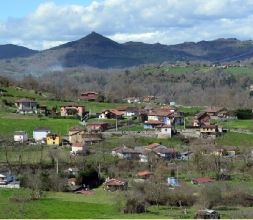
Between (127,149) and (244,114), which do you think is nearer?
(127,149)

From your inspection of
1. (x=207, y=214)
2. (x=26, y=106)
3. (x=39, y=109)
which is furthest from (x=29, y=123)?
(x=207, y=214)

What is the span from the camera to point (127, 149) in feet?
145

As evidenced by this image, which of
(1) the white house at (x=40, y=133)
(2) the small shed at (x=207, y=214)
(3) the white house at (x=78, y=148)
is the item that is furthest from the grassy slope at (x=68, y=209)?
(1) the white house at (x=40, y=133)

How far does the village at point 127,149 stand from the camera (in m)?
36.0

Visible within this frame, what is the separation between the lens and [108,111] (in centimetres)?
6038

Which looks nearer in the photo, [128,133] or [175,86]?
[128,133]

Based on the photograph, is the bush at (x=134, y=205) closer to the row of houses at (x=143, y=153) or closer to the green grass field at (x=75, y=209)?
the green grass field at (x=75, y=209)

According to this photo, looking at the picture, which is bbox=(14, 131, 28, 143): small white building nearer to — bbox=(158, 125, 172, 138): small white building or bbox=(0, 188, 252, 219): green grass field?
bbox=(158, 125, 172, 138): small white building

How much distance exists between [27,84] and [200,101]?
26.6 metres

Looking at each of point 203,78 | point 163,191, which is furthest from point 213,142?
point 203,78

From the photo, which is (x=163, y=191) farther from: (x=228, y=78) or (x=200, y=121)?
(x=228, y=78)

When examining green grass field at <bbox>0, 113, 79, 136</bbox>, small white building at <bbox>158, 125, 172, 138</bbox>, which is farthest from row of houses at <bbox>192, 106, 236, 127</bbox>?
green grass field at <bbox>0, 113, 79, 136</bbox>

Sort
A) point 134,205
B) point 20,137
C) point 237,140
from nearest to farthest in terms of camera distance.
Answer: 1. point 134,205
2. point 20,137
3. point 237,140

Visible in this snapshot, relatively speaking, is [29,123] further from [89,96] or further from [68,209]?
[68,209]
